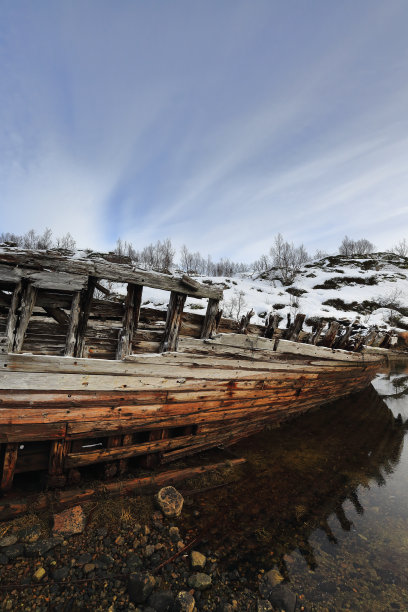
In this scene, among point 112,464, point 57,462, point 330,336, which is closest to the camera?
point 57,462

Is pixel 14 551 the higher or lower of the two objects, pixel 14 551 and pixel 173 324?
the lower

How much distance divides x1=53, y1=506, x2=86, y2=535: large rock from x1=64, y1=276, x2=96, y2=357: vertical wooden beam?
2167 millimetres

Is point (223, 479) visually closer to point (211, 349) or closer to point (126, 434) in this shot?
point (126, 434)

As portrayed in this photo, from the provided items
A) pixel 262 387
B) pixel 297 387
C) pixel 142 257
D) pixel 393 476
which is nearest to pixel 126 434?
pixel 262 387

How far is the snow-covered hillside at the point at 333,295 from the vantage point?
2816 cm

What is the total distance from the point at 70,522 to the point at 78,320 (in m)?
2.70

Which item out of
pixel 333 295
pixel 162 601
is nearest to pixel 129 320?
pixel 162 601

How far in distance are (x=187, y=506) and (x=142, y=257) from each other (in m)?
79.9

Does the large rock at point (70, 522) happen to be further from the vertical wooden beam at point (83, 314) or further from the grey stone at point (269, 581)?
the grey stone at point (269, 581)

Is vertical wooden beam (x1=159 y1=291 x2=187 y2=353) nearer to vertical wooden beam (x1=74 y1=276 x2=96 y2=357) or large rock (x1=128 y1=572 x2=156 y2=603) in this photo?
vertical wooden beam (x1=74 y1=276 x2=96 y2=357)

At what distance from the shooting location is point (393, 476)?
6000mm

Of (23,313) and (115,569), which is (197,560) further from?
(23,313)

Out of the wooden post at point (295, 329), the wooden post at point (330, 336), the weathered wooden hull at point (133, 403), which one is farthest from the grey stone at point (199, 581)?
the wooden post at point (330, 336)

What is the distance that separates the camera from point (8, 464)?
11.7 ft
